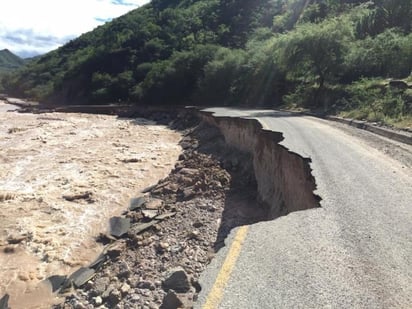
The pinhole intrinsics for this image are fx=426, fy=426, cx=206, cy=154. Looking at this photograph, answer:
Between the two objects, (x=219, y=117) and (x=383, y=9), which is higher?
(x=383, y=9)

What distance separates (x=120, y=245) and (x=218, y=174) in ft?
22.9

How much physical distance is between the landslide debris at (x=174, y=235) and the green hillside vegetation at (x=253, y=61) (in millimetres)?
7106

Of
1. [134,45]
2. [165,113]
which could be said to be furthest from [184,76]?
[134,45]

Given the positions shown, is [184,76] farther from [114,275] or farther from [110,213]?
[114,275]

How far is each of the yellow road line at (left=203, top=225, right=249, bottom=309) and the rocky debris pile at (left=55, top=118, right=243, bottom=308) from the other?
0.88 feet

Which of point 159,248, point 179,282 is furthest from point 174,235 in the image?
point 179,282

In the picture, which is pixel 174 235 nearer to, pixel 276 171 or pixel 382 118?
pixel 276 171

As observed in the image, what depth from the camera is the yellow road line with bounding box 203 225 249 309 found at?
423 cm

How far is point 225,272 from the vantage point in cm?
480

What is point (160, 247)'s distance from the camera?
438 inches

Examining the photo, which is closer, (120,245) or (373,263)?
(373,263)

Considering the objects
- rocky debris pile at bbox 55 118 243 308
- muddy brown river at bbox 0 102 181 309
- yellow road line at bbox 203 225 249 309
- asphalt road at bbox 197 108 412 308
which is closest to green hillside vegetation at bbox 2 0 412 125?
rocky debris pile at bbox 55 118 243 308

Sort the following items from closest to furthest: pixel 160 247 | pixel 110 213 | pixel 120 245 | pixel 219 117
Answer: pixel 160 247 → pixel 120 245 → pixel 110 213 → pixel 219 117

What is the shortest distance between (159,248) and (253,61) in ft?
111
